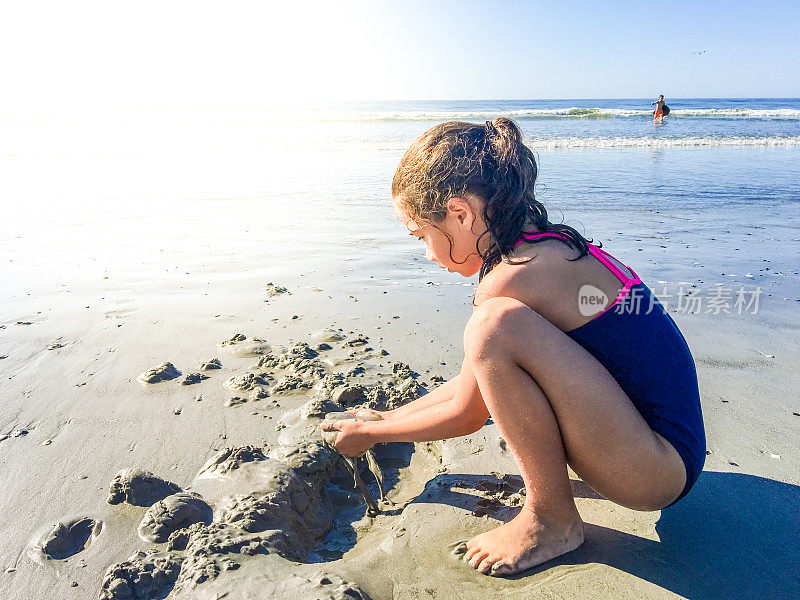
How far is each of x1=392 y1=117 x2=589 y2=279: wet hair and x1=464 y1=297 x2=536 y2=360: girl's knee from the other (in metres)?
0.15

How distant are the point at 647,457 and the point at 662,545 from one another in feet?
1.30

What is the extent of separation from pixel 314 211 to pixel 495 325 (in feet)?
17.6

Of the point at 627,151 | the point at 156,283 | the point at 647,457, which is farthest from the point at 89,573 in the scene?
the point at 627,151

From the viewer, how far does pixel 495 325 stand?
4.75 feet

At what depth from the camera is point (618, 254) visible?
15.4 feet

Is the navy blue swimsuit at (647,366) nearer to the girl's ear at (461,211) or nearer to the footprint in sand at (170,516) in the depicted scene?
the girl's ear at (461,211)

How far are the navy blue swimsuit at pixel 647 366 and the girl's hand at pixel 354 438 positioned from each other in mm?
754

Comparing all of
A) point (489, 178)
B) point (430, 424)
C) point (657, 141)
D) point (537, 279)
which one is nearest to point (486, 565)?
point (430, 424)

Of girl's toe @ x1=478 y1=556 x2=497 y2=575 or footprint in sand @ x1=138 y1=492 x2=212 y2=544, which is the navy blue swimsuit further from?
footprint in sand @ x1=138 y1=492 x2=212 y2=544

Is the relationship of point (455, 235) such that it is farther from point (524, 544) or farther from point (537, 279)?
point (524, 544)

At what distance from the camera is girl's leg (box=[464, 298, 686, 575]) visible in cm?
143

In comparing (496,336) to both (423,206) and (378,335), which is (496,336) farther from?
(378,335)

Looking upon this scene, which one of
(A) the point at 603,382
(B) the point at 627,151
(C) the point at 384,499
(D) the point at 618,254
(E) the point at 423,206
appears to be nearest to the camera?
(A) the point at 603,382

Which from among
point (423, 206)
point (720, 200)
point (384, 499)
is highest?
point (423, 206)
